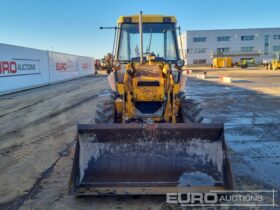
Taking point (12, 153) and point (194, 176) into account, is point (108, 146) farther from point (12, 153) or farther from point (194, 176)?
point (12, 153)

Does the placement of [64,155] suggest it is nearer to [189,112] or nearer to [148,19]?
[189,112]

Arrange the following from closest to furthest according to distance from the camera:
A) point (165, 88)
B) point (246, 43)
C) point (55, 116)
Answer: point (165, 88)
point (55, 116)
point (246, 43)

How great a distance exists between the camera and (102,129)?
13.5ft

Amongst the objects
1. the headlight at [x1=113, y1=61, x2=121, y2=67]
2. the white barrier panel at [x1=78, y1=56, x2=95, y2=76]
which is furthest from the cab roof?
the white barrier panel at [x1=78, y1=56, x2=95, y2=76]

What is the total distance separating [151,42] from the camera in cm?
660

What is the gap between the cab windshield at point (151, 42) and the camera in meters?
6.48

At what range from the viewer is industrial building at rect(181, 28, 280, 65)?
267ft

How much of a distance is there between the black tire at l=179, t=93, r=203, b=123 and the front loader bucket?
1295mm

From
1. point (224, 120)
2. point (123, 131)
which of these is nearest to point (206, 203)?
point (123, 131)

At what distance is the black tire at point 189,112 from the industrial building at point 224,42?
77.2 meters

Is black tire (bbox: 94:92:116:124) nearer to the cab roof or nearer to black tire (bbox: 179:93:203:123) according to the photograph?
black tire (bbox: 179:93:203:123)

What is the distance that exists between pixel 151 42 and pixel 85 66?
34414 millimetres

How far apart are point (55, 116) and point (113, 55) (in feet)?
14.7

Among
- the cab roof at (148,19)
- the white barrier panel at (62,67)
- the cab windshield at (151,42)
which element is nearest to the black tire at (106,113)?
→ the cab windshield at (151,42)
